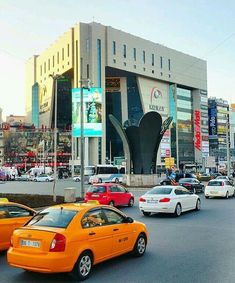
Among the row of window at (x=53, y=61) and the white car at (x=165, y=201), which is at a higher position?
the row of window at (x=53, y=61)

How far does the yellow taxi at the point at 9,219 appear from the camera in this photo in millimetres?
10273

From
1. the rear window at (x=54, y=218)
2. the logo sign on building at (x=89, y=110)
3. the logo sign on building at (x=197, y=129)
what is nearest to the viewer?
the rear window at (x=54, y=218)

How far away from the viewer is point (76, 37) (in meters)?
102

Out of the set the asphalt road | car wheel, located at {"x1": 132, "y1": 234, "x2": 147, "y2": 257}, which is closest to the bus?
the asphalt road

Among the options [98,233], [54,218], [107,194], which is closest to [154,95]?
[107,194]

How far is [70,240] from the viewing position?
770cm

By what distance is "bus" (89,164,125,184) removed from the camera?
190 ft

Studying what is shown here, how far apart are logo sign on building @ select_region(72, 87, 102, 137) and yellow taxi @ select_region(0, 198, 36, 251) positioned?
207 ft

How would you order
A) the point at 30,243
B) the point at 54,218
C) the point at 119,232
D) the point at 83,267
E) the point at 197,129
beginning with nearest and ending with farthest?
the point at 30,243
the point at 83,267
the point at 54,218
the point at 119,232
the point at 197,129

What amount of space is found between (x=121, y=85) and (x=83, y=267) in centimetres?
10756

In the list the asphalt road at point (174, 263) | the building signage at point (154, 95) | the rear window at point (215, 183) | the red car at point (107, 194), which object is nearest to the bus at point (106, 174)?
the rear window at point (215, 183)

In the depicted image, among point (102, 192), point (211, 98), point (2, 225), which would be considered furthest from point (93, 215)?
point (211, 98)

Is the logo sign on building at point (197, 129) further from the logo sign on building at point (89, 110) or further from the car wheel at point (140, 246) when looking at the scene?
the car wheel at point (140, 246)

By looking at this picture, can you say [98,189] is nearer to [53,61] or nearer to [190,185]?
[190,185]
